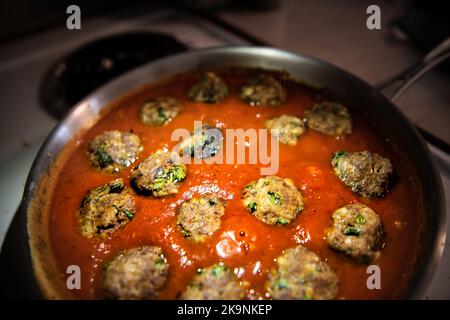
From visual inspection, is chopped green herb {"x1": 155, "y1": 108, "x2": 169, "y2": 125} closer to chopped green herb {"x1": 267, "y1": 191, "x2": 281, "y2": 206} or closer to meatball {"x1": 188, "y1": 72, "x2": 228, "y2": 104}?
meatball {"x1": 188, "y1": 72, "x2": 228, "y2": 104}

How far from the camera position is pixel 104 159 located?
2.64 meters

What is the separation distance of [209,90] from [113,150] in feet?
2.99

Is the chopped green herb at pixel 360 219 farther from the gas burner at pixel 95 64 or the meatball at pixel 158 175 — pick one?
the gas burner at pixel 95 64

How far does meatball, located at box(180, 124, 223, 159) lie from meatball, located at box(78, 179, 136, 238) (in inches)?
20.4

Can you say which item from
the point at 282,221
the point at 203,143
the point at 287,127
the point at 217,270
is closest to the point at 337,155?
the point at 287,127

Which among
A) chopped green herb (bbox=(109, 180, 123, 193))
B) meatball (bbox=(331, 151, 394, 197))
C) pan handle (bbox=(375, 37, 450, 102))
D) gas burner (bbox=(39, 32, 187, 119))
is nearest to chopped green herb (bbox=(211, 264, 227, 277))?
chopped green herb (bbox=(109, 180, 123, 193))

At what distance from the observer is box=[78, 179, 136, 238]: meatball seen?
7.54ft

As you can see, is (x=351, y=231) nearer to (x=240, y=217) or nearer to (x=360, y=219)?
(x=360, y=219)

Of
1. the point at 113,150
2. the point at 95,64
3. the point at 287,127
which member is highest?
the point at 95,64

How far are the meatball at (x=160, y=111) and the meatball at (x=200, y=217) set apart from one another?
0.84m

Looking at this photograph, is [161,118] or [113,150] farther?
[161,118]

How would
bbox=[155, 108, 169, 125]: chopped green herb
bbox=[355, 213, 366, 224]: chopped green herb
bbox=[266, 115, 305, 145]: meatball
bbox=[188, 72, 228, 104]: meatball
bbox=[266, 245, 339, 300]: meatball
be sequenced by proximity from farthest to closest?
bbox=[188, 72, 228, 104]: meatball
bbox=[155, 108, 169, 125]: chopped green herb
bbox=[266, 115, 305, 145]: meatball
bbox=[355, 213, 366, 224]: chopped green herb
bbox=[266, 245, 339, 300]: meatball

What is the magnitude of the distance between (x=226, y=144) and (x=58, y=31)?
290 centimetres

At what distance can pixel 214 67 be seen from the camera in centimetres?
318
